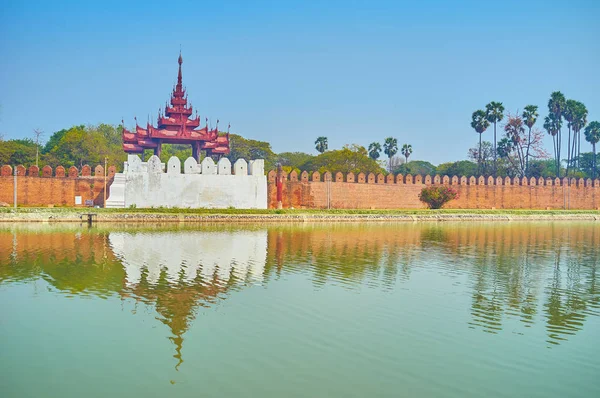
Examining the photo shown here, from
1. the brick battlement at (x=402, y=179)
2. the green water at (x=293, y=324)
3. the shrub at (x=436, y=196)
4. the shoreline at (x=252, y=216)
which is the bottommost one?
the green water at (x=293, y=324)

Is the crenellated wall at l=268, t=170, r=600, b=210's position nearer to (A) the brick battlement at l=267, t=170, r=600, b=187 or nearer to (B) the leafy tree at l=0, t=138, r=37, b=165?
(A) the brick battlement at l=267, t=170, r=600, b=187

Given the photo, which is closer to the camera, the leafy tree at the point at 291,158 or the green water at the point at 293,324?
the green water at the point at 293,324

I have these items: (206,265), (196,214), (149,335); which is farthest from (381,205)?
(149,335)

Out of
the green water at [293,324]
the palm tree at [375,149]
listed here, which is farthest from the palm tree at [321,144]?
the green water at [293,324]

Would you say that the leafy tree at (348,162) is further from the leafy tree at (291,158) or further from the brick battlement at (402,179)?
the leafy tree at (291,158)

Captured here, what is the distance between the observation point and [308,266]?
11.2 meters

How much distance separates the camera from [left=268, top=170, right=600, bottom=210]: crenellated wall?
29.6 metres

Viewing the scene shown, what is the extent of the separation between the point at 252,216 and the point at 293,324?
16.5 metres

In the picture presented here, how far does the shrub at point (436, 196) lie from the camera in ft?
103

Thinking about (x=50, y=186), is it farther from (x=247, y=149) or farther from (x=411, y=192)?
(x=247, y=149)

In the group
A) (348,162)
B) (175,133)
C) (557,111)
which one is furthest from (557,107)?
(175,133)

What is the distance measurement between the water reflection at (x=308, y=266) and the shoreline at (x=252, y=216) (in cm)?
286

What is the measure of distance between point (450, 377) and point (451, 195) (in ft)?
88.8

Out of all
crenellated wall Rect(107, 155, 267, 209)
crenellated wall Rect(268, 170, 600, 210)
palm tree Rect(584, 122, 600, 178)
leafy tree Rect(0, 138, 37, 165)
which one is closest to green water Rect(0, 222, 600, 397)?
crenellated wall Rect(107, 155, 267, 209)
